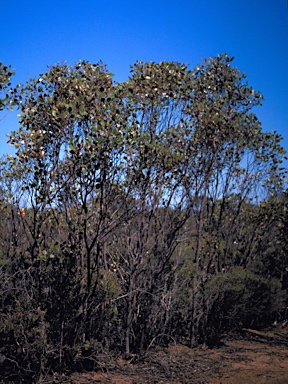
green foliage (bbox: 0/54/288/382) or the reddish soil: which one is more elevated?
green foliage (bbox: 0/54/288/382)

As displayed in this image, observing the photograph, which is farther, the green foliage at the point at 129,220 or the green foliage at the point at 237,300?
the green foliage at the point at 237,300

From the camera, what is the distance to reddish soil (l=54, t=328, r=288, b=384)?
684 cm

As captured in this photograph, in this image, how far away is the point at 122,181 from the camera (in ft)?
23.4

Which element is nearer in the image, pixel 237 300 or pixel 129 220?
pixel 129 220

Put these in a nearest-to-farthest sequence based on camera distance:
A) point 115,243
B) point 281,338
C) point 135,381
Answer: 1. point 135,381
2. point 115,243
3. point 281,338

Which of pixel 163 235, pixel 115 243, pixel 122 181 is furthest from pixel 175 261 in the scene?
pixel 122 181

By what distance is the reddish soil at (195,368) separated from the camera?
684 cm

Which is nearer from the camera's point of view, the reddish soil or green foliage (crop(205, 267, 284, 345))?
the reddish soil

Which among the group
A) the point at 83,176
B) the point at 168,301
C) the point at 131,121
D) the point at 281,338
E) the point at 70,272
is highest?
the point at 131,121

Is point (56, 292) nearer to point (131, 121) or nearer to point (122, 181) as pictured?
point (122, 181)

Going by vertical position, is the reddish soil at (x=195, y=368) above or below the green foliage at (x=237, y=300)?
below

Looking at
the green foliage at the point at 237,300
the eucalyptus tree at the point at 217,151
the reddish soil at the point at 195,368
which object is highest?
the eucalyptus tree at the point at 217,151

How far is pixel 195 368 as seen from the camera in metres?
7.56

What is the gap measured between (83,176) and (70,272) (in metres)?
1.58
